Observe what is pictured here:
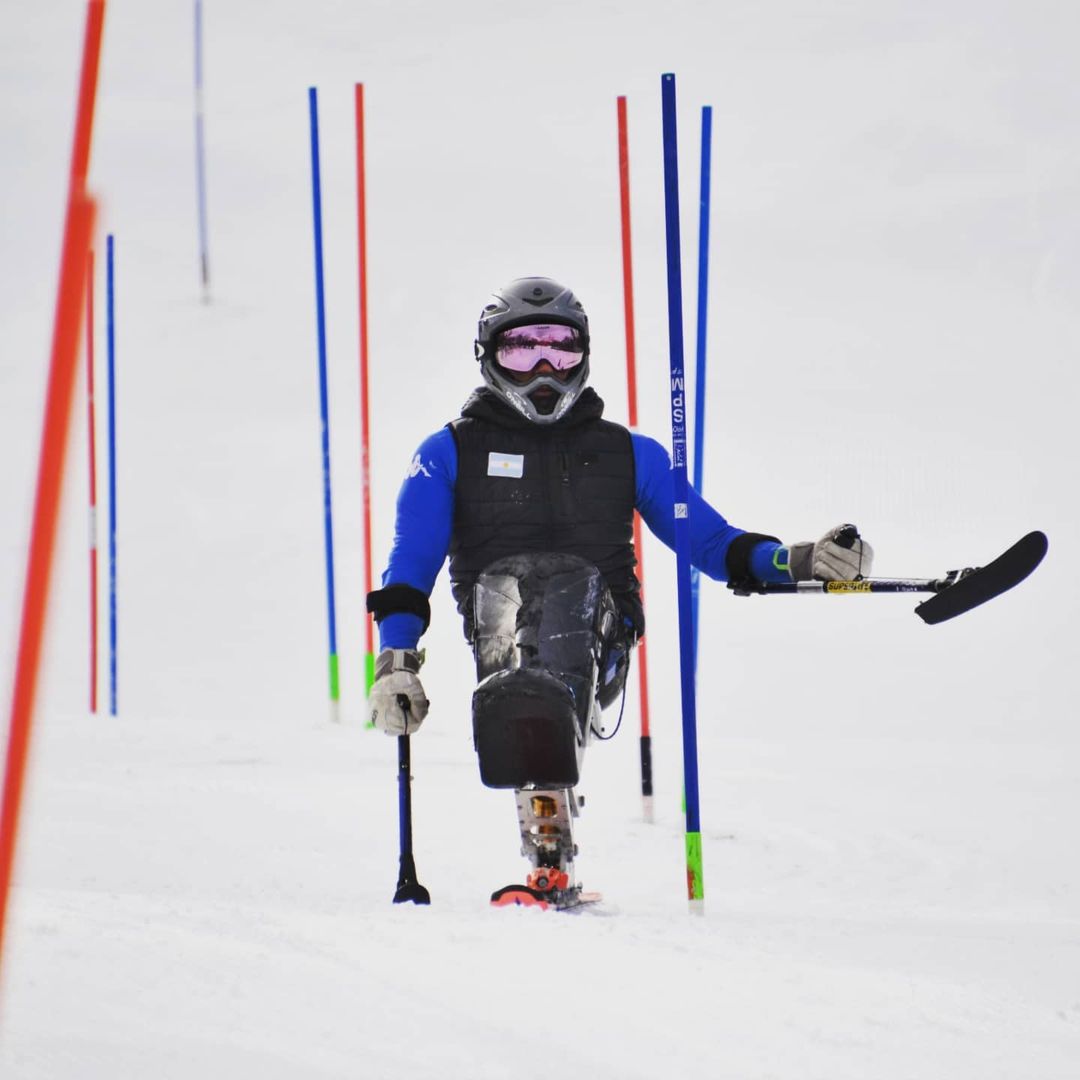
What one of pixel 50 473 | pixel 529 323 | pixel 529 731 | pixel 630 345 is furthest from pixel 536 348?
pixel 50 473

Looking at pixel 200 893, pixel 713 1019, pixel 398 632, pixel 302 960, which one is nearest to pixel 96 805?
pixel 200 893

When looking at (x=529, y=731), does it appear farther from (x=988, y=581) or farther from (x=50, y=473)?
(x=50, y=473)

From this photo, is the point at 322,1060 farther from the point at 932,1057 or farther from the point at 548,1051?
the point at 932,1057

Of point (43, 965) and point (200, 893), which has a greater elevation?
point (43, 965)

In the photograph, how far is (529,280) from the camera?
3.06 meters

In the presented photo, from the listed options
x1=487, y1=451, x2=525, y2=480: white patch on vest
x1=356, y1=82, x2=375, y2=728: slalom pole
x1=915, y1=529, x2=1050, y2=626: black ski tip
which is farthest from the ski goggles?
x1=356, y1=82, x2=375, y2=728: slalom pole

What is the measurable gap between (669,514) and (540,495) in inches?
12.3

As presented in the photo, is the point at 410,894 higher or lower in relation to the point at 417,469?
lower

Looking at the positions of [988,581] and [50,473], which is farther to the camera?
[988,581]

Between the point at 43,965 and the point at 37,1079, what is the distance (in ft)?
1.19

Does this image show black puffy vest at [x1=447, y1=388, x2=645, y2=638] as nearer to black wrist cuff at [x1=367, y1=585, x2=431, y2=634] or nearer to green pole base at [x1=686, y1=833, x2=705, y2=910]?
black wrist cuff at [x1=367, y1=585, x2=431, y2=634]

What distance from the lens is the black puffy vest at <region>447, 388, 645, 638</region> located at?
9.62 ft

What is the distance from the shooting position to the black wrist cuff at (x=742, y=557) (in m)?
2.95

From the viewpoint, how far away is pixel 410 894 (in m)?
2.77
